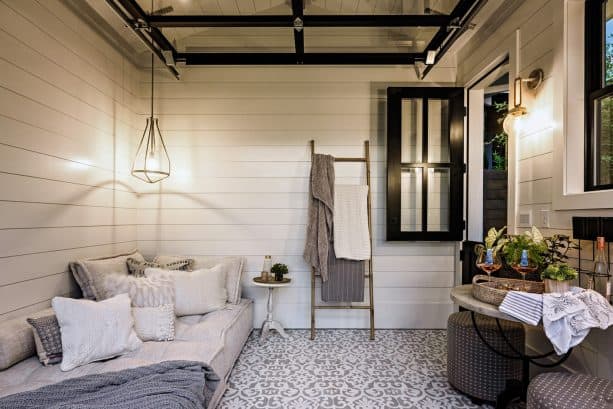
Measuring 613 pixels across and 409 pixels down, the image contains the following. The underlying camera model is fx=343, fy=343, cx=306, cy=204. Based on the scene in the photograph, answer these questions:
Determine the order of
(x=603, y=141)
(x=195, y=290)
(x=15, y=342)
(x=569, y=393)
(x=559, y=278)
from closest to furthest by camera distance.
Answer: (x=569, y=393) < (x=559, y=278) < (x=15, y=342) < (x=603, y=141) < (x=195, y=290)

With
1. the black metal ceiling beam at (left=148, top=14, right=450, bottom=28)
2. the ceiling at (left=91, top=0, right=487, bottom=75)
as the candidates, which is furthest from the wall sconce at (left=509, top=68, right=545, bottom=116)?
the black metal ceiling beam at (left=148, top=14, right=450, bottom=28)

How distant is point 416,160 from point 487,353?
197cm

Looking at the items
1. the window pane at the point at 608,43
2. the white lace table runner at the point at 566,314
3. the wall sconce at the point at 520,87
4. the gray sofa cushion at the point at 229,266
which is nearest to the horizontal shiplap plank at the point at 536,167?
the wall sconce at the point at 520,87

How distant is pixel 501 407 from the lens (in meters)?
2.06

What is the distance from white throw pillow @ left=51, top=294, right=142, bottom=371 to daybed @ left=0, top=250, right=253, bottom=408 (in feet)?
0.17

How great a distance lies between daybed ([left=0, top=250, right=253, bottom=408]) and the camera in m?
1.80

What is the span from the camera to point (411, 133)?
3584 millimetres

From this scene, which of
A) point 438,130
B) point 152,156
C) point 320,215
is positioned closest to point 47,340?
point 152,156

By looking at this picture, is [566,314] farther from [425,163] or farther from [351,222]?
[425,163]

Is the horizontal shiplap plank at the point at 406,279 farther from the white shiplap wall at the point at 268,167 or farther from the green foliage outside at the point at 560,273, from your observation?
the green foliage outside at the point at 560,273

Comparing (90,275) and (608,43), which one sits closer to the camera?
(608,43)

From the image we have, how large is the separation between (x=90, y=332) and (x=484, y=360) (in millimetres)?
2437

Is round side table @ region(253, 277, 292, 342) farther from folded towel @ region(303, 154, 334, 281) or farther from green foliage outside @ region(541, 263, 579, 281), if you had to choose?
green foliage outside @ region(541, 263, 579, 281)

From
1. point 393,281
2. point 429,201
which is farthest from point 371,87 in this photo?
point 393,281
